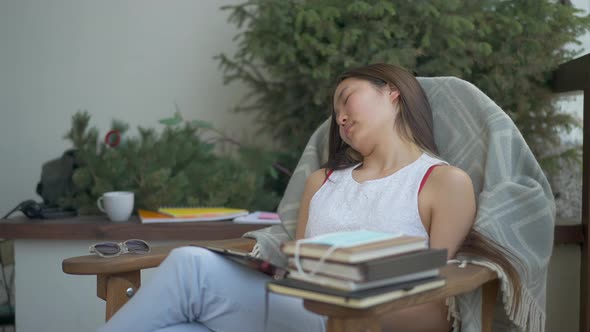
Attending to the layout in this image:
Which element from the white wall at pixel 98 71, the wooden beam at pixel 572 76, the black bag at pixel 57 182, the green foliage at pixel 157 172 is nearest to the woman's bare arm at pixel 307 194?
the green foliage at pixel 157 172

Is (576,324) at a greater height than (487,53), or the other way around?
(487,53)

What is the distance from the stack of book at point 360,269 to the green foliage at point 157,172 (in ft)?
4.97

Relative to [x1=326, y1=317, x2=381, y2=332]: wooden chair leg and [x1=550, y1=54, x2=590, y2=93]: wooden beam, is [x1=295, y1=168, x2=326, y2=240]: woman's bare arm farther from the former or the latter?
[x1=550, y1=54, x2=590, y2=93]: wooden beam

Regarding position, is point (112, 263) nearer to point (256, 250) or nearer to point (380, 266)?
point (256, 250)

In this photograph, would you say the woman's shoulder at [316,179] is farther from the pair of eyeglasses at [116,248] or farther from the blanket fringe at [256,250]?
the pair of eyeglasses at [116,248]

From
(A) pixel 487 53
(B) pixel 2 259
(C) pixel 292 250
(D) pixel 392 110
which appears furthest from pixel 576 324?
(B) pixel 2 259

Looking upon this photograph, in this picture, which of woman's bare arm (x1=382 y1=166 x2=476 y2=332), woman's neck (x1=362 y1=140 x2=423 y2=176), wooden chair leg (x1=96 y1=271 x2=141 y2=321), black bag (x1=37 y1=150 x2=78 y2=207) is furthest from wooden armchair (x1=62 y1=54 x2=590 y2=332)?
black bag (x1=37 y1=150 x2=78 y2=207)

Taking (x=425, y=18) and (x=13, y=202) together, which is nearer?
(x=425, y=18)

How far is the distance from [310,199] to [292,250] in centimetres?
73

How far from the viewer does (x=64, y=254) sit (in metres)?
2.53

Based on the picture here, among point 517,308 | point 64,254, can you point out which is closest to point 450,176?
point 517,308

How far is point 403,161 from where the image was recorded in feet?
5.89

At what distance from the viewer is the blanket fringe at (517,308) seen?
4.94 ft

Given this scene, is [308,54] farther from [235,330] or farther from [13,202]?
[13,202]
